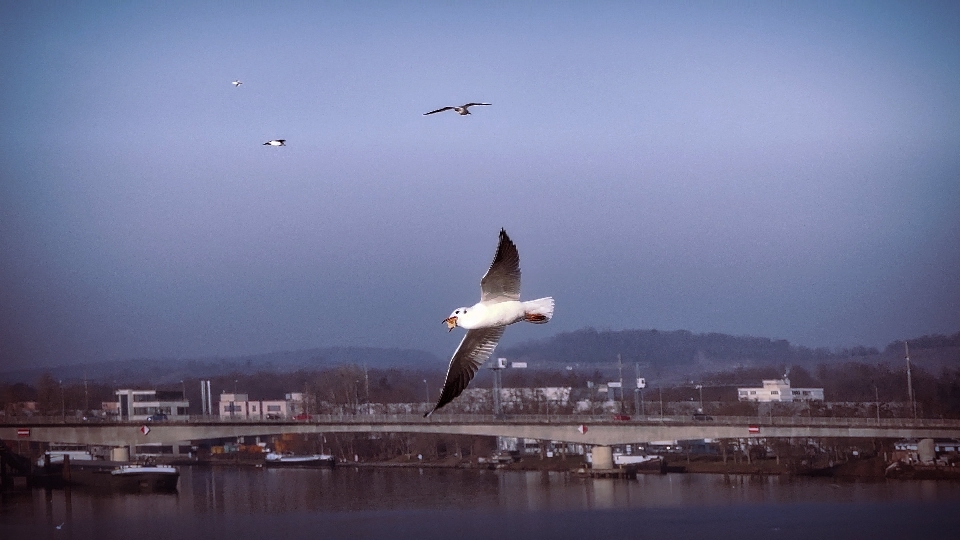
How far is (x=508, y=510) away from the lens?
6209cm

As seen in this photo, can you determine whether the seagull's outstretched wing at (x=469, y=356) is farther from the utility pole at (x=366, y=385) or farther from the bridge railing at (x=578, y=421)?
the utility pole at (x=366, y=385)

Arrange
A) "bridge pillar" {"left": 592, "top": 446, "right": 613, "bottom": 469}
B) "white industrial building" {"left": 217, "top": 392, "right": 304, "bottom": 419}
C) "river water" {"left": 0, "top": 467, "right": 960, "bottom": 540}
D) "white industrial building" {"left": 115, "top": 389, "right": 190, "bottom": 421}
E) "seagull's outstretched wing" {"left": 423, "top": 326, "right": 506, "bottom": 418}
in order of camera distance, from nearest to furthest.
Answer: "seagull's outstretched wing" {"left": 423, "top": 326, "right": 506, "bottom": 418}, "river water" {"left": 0, "top": 467, "right": 960, "bottom": 540}, "bridge pillar" {"left": 592, "top": 446, "right": 613, "bottom": 469}, "white industrial building" {"left": 115, "top": 389, "right": 190, "bottom": 421}, "white industrial building" {"left": 217, "top": 392, "right": 304, "bottom": 419}

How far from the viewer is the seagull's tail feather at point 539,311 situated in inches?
822

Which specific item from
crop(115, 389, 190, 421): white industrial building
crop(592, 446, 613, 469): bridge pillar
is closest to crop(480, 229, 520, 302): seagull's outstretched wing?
crop(592, 446, 613, 469): bridge pillar

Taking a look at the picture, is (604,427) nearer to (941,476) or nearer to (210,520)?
(941,476)

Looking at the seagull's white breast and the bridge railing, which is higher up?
the seagull's white breast

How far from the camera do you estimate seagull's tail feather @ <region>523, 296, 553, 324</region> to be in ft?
68.5

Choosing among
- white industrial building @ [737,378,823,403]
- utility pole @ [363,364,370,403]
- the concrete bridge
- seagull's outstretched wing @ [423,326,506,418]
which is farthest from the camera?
utility pole @ [363,364,370,403]

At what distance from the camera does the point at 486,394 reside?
108 meters

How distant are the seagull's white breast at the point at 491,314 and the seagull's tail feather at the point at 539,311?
0.10 meters

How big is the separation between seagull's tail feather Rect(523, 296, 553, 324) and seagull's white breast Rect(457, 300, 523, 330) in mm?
104

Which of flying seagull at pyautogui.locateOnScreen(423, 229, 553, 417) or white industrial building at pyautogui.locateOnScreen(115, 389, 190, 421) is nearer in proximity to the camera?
flying seagull at pyautogui.locateOnScreen(423, 229, 553, 417)

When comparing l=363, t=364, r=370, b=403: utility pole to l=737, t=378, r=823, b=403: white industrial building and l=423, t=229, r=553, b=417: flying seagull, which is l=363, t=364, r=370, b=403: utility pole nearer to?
l=737, t=378, r=823, b=403: white industrial building

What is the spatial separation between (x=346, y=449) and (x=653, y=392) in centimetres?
3950
